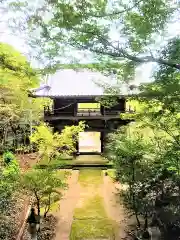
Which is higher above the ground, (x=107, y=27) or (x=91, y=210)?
(x=107, y=27)

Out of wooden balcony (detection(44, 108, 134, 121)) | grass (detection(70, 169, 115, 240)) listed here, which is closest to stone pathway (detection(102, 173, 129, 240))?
grass (detection(70, 169, 115, 240))

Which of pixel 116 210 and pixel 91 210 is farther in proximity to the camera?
pixel 116 210

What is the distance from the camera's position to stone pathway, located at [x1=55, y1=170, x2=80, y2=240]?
9885mm

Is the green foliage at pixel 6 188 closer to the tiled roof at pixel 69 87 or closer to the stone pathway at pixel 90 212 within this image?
the stone pathway at pixel 90 212

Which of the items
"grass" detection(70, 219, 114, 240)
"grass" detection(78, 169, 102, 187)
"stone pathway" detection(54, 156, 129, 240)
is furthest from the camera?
"grass" detection(78, 169, 102, 187)

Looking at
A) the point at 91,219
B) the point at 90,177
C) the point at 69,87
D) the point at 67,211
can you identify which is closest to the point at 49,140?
the point at 90,177

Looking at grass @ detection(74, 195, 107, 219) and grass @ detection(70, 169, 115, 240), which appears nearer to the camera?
grass @ detection(70, 169, 115, 240)

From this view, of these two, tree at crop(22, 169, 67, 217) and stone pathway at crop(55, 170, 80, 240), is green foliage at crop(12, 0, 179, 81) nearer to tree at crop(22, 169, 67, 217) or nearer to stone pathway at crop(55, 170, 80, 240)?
tree at crop(22, 169, 67, 217)

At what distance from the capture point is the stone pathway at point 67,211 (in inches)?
389

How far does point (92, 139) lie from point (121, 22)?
25.0 m

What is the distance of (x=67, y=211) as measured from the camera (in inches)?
463

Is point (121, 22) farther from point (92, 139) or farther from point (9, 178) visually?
point (92, 139)

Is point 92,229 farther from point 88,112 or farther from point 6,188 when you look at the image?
point 88,112

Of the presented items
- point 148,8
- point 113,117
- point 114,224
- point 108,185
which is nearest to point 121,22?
point 148,8
